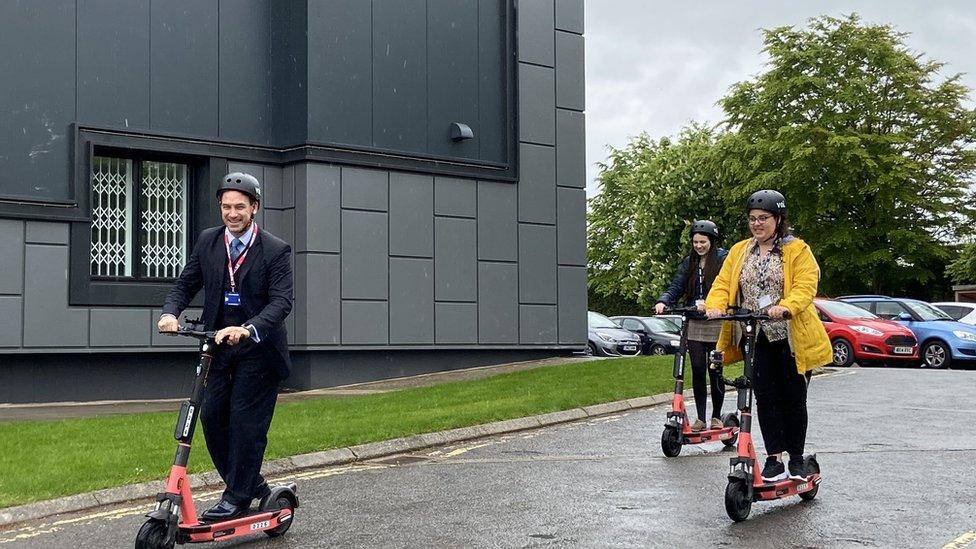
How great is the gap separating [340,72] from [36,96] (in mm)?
4248

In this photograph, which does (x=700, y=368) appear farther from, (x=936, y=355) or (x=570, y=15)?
(x=936, y=355)

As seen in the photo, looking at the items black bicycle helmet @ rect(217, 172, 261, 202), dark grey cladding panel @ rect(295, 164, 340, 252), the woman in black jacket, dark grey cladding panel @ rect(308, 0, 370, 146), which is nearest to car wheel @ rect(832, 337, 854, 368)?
dark grey cladding panel @ rect(308, 0, 370, 146)

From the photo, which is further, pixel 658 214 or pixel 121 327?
pixel 658 214

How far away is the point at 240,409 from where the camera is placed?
20.2 feet

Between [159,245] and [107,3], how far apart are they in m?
3.34

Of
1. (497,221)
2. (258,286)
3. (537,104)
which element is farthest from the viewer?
(537,104)

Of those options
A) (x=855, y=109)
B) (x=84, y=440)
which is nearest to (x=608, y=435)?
(x=84, y=440)

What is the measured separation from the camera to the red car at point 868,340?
2302cm

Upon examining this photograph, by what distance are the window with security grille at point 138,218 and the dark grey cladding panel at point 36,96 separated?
66 centimetres

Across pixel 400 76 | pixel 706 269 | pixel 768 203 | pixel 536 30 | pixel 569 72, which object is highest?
pixel 536 30

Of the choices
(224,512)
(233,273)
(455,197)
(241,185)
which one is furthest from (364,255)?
(224,512)

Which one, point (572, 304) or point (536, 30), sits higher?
point (536, 30)

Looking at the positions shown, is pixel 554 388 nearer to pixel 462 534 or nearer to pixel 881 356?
pixel 462 534

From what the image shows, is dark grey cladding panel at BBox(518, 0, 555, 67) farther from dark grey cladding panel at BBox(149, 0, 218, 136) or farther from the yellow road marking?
A: the yellow road marking
